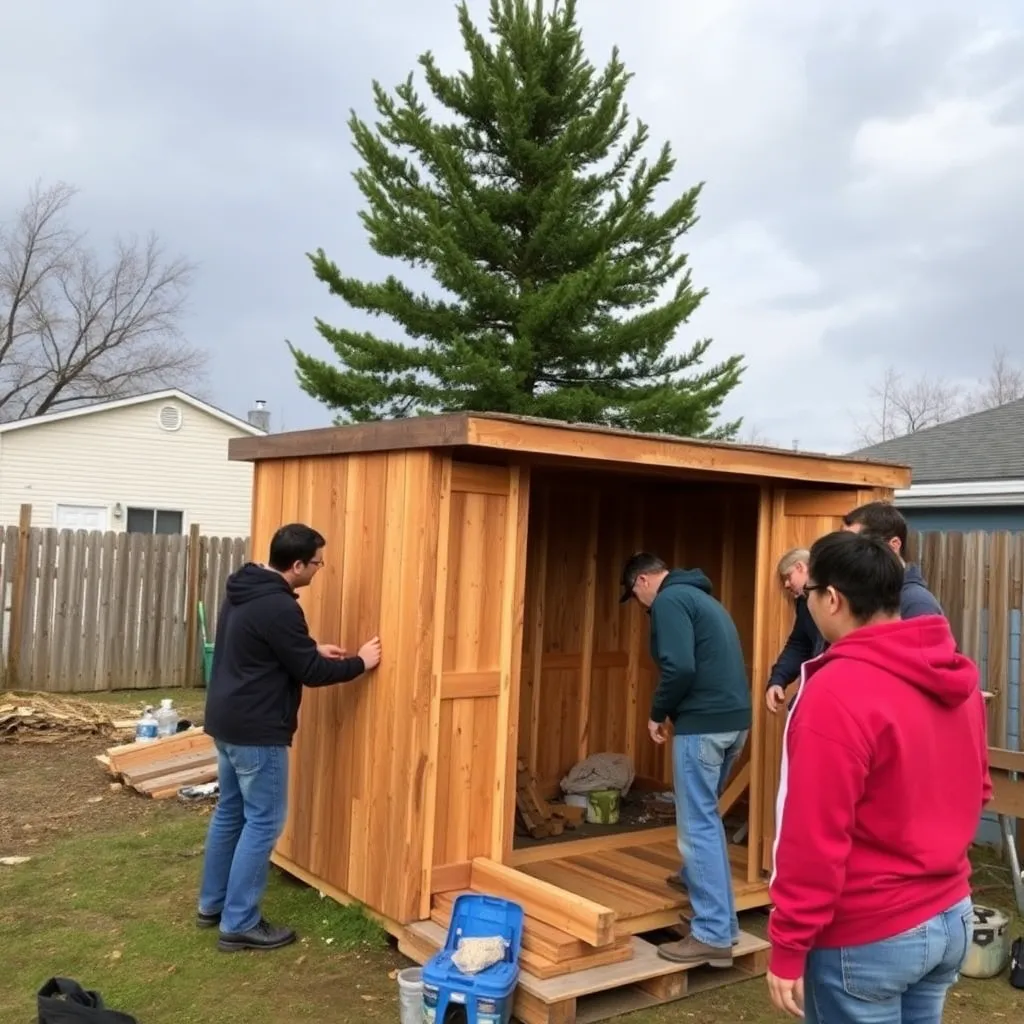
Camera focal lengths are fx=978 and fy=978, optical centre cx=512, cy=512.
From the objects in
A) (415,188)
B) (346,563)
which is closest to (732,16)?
(346,563)

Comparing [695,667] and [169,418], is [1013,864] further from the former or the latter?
[169,418]

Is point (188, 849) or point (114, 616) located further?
point (114, 616)

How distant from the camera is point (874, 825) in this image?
6.61 feet

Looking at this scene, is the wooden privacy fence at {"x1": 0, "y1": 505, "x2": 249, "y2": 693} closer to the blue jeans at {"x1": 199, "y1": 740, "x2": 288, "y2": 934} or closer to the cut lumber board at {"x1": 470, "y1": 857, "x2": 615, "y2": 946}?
the blue jeans at {"x1": 199, "y1": 740, "x2": 288, "y2": 934}

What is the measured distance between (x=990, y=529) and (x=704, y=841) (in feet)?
15.0

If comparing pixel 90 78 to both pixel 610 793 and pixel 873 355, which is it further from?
pixel 873 355

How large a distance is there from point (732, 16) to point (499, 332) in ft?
24.1

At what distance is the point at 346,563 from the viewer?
502 cm

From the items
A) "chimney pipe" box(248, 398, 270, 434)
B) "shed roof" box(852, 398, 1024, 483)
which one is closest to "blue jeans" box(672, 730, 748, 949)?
"shed roof" box(852, 398, 1024, 483)

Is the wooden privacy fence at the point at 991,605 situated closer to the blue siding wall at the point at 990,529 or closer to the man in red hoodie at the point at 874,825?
the blue siding wall at the point at 990,529

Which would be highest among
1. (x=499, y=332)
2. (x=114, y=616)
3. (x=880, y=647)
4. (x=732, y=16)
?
(x=732, y=16)

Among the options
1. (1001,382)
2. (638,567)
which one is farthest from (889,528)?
(1001,382)

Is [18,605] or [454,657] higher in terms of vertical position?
[454,657]

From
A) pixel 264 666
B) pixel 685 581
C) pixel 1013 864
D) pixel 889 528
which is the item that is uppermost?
pixel 889 528
